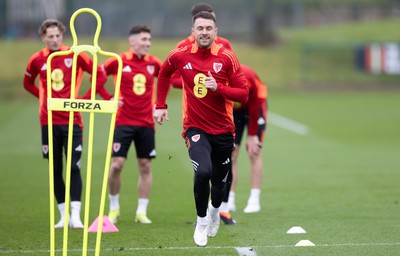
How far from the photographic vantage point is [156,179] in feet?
47.4

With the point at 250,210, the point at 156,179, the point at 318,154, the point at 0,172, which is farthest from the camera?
the point at 318,154

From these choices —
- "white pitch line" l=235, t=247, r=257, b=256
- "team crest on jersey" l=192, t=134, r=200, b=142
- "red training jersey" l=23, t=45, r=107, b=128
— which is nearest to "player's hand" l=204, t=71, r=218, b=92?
"team crest on jersey" l=192, t=134, r=200, b=142

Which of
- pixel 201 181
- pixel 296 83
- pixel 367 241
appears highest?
pixel 201 181

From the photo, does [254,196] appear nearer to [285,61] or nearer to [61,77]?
[61,77]

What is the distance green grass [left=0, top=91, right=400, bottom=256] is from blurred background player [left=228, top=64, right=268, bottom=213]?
33cm

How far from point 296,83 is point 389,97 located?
5955 millimetres

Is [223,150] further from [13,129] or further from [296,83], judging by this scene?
[296,83]

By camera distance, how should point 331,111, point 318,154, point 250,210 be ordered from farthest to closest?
1. point 331,111
2. point 318,154
3. point 250,210

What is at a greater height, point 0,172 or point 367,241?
point 367,241

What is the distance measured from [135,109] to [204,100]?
2260 mm

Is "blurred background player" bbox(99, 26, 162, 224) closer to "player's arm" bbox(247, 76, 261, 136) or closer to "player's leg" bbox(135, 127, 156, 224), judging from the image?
"player's leg" bbox(135, 127, 156, 224)

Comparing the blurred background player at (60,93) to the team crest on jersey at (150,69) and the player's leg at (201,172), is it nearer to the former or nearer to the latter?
the team crest on jersey at (150,69)

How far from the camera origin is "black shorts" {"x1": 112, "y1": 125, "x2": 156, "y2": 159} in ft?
34.3

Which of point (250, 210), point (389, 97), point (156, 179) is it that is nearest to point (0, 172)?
point (156, 179)
